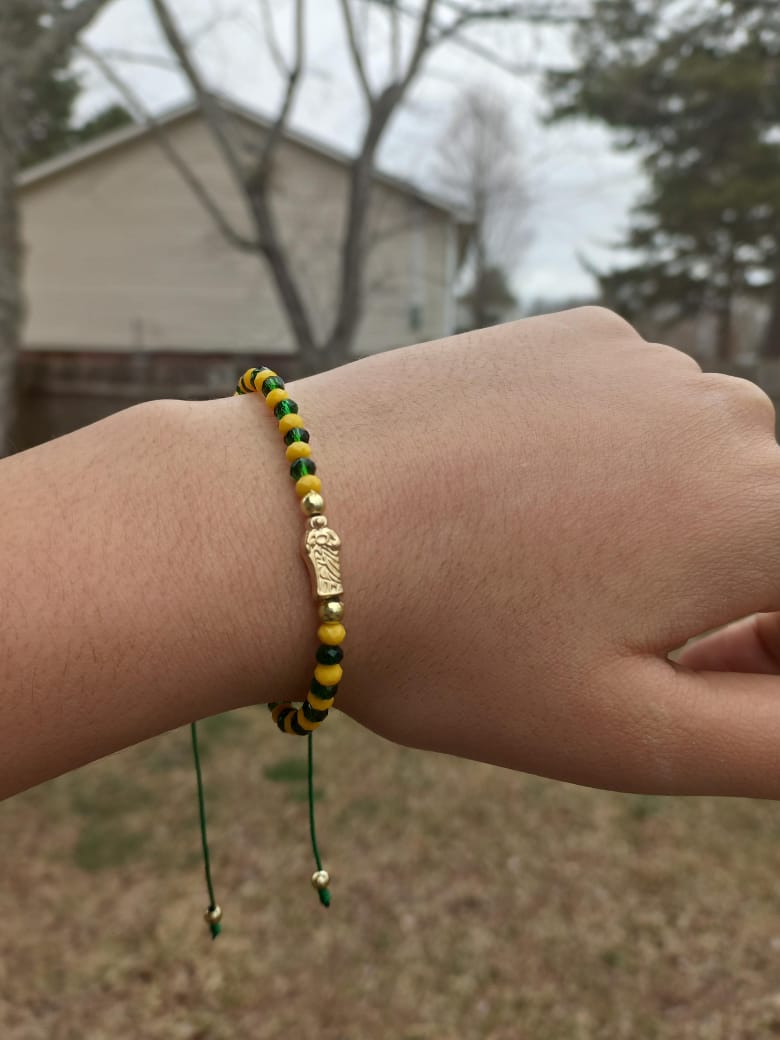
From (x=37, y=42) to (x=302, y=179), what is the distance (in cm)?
727

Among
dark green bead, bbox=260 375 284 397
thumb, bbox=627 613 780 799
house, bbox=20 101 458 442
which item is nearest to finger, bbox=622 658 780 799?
thumb, bbox=627 613 780 799

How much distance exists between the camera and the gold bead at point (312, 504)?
89cm

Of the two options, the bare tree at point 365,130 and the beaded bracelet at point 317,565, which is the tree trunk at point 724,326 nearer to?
the bare tree at point 365,130

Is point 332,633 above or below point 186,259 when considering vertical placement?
above

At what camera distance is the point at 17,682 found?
2.66ft

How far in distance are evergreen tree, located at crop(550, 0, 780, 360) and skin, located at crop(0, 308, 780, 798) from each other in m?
6.68

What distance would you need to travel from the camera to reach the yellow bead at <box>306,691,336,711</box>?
927mm

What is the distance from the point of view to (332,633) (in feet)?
2.88

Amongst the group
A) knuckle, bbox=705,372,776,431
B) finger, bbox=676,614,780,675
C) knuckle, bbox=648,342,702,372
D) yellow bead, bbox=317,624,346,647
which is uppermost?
knuckle, bbox=648,342,702,372

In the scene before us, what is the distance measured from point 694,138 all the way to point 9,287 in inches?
266

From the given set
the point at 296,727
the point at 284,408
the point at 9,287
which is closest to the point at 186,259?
the point at 9,287

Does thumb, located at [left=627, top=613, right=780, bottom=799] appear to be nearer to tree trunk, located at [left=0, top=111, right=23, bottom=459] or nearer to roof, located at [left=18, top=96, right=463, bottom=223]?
tree trunk, located at [left=0, top=111, right=23, bottom=459]

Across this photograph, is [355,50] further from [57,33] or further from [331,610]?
[331,610]

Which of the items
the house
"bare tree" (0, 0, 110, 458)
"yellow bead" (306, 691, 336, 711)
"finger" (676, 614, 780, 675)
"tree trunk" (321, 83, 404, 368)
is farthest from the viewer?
the house
